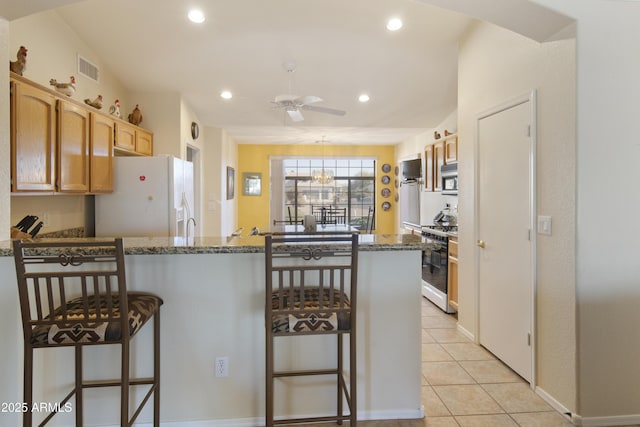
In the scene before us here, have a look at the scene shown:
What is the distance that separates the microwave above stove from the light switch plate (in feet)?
6.99

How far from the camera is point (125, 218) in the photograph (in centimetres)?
365

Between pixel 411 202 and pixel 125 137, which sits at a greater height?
pixel 125 137

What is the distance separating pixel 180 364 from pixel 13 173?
154 cm

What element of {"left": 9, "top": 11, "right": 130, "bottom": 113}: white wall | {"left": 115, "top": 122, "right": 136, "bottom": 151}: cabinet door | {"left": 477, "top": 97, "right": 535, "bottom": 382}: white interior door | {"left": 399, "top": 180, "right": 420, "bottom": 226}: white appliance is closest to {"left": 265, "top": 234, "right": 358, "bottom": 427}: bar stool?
{"left": 477, "top": 97, "right": 535, "bottom": 382}: white interior door

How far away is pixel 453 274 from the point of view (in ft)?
13.4

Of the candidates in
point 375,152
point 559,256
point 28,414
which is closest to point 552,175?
point 559,256

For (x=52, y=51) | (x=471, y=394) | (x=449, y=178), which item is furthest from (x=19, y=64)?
(x=449, y=178)

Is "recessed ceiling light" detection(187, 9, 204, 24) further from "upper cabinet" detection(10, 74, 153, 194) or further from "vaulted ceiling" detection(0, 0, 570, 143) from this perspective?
"upper cabinet" detection(10, 74, 153, 194)

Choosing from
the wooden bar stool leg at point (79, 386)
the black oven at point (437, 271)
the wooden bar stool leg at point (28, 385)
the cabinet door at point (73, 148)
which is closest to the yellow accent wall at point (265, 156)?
the black oven at point (437, 271)

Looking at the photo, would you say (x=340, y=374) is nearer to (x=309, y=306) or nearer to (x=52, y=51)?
(x=309, y=306)

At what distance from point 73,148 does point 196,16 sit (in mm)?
1549

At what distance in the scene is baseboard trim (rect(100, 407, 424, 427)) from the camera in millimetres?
2074

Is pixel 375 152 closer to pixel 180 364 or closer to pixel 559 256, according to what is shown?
pixel 559 256

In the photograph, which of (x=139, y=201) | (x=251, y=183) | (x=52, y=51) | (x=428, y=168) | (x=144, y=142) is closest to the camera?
(x=52, y=51)
